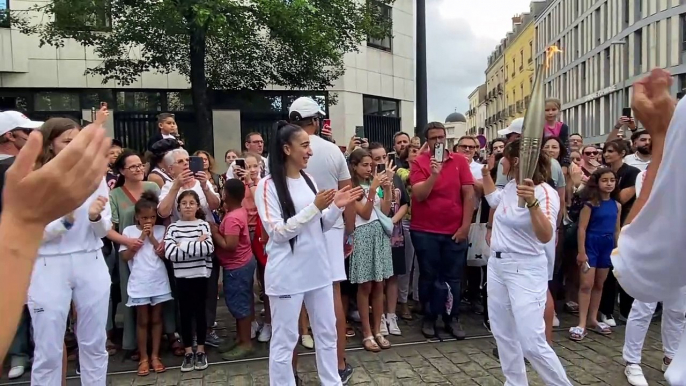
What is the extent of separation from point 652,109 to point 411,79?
1949cm

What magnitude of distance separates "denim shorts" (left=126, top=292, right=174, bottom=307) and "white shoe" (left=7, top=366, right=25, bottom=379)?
1.18 metres

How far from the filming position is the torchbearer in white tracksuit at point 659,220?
1425 mm

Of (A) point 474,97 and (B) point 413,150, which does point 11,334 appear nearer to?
(B) point 413,150

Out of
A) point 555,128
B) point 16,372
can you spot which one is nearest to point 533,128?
point 555,128

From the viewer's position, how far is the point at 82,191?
1.35 metres

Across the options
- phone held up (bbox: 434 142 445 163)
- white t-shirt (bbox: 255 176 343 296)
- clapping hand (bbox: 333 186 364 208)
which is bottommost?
white t-shirt (bbox: 255 176 343 296)

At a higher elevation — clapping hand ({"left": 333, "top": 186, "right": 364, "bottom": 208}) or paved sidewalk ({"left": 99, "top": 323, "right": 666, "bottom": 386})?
clapping hand ({"left": 333, "top": 186, "right": 364, "bottom": 208})

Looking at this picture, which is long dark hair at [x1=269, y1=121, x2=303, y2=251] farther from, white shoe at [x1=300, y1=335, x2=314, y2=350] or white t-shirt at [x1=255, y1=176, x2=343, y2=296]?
white shoe at [x1=300, y1=335, x2=314, y2=350]

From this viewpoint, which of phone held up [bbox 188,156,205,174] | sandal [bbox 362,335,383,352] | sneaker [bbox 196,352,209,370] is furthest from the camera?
sandal [bbox 362,335,383,352]

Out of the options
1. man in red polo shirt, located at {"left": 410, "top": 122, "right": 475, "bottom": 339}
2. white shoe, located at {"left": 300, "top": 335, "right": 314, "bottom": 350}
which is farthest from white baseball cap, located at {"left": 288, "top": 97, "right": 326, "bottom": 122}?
white shoe, located at {"left": 300, "top": 335, "right": 314, "bottom": 350}

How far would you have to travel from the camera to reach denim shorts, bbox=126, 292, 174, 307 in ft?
16.7

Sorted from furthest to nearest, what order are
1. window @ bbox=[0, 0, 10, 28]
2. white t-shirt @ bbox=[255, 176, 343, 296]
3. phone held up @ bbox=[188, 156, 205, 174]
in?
1. window @ bbox=[0, 0, 10, 28]
2. phone held up @ bbox=[188, 156, 205, 174]
3. white t-shirt @ bbox=[255, 176, 343, 296]

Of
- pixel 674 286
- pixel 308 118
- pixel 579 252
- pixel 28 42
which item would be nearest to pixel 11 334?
pixel 674 286

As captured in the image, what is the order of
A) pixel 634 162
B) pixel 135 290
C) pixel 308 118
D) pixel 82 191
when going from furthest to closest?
pixel 634 162 → pixel 135 290 → pixel 308 118 → pixel 82 191
